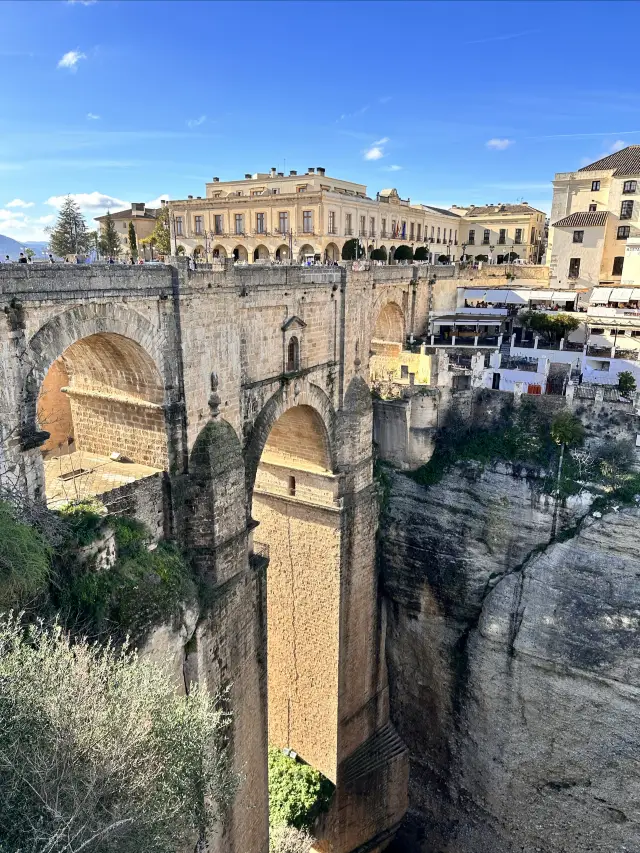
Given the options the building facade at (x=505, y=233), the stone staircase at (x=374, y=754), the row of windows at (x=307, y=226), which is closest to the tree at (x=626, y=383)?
the stone staircase at (x=374, y=754)

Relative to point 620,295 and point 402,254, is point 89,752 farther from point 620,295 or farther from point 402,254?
point 402,254

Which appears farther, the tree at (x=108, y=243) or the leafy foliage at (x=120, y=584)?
the tree at (x=108, y=243)

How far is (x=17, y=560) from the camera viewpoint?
7551 millimetres

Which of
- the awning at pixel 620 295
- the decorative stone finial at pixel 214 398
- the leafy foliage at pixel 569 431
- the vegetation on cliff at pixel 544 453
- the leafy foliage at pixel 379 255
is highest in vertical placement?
the leafy foliage at pixel 379 255

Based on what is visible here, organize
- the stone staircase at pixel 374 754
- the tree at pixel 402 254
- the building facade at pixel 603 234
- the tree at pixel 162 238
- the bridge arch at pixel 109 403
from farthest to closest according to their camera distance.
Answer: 1. the tree at pixel 162 238
2. the tree at pixel 402 254
3. the building facade at pixel 603 234
4. the stone staircase at pixel 374 754
5. the bridge arch at pixel 109 403

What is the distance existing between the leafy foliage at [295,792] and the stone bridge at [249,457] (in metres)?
0.47

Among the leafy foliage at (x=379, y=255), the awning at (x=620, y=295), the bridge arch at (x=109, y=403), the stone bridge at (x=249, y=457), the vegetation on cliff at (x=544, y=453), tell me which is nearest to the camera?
the stone bridge at (x=249, y=457)

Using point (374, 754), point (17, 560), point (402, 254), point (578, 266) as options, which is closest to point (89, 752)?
point (17, 560)

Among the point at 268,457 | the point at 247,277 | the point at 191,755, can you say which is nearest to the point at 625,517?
the point at 268,457

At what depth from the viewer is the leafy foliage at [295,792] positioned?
1582cm

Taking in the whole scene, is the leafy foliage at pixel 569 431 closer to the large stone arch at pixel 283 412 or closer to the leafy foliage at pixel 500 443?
the leafy foliage at pixel 500 443

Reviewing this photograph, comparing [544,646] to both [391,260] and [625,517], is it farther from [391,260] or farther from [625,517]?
[391,260]

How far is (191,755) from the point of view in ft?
27.7

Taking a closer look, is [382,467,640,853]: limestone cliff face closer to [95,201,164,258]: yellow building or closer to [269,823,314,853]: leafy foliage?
[269,823,314,853]: leafy foliage
